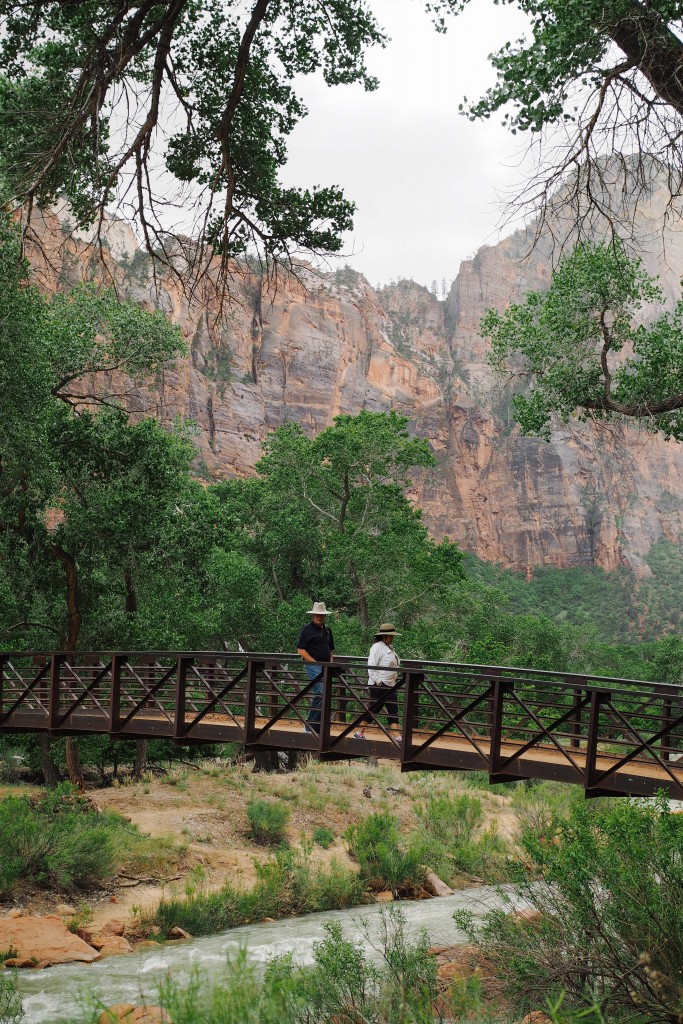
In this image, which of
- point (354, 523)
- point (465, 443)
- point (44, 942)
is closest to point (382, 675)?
point (44, 942)

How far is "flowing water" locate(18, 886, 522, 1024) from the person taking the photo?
391 inches

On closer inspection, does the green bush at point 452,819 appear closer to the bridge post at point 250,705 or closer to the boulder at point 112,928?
the boulder at point 112,928

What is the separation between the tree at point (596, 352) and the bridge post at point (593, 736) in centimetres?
684

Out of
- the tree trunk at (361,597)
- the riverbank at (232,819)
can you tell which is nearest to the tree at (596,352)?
the riverbank at (232,819)

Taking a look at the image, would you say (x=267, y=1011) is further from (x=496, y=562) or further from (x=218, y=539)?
(x=496, y=562)

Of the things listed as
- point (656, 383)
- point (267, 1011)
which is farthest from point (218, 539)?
point (267, 1011)

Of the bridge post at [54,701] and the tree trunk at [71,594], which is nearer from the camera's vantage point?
the bridge post at [54,701]

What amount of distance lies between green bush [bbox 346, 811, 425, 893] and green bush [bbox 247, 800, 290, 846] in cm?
152

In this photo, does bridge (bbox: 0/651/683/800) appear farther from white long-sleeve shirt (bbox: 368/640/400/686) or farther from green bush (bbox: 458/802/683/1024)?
green bush (bbox: 458/802/683/1024)

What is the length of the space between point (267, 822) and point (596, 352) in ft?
36.8

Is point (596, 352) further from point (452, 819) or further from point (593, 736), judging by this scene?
point (452, 819)

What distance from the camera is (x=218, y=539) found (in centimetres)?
1966

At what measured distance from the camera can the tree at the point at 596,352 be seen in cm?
1477

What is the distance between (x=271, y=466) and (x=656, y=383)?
67.0 ft
